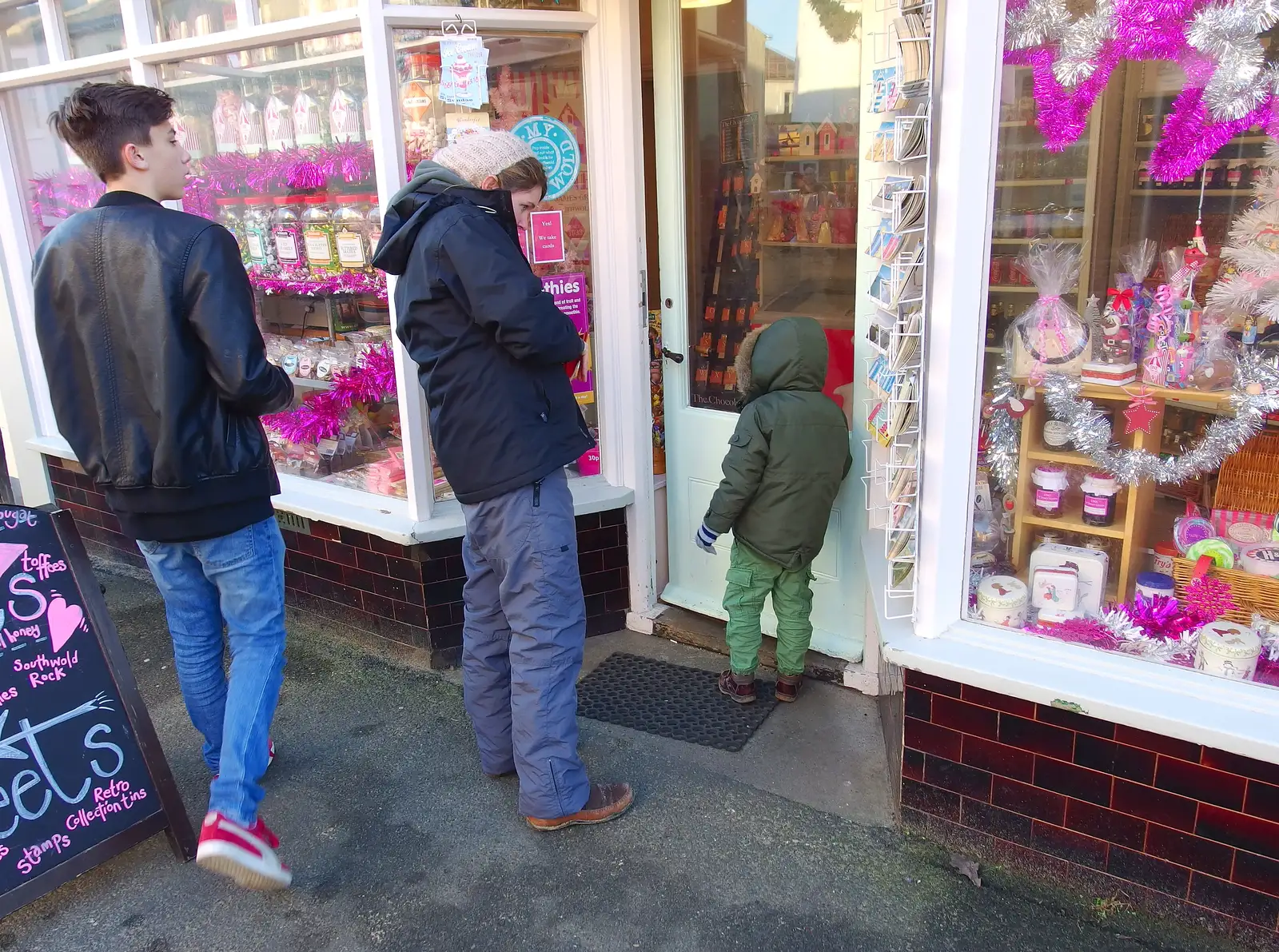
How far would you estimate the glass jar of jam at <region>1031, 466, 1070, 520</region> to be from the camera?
8.77 ft

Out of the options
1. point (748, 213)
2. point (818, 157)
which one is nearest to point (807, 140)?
point (818, 157)

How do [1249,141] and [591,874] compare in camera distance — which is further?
[591,874]

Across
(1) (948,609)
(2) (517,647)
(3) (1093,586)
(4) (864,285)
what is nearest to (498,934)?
(2) (517,647)

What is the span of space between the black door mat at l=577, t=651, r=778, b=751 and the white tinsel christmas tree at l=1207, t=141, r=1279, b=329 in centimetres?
201

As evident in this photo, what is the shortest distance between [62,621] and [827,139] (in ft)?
9.40

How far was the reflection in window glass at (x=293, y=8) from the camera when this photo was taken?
3500 mm

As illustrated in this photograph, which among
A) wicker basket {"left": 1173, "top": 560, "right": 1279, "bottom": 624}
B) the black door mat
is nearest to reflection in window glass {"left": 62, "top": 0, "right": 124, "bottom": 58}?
the black door mat

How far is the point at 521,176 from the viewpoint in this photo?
2582mm

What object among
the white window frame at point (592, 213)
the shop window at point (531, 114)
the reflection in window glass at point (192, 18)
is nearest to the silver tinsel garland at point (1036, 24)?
the white window frame at point (592, 213)

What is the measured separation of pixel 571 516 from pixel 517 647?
1.34ft

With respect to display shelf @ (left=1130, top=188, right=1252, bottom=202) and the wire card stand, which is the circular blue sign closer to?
the wire card stand

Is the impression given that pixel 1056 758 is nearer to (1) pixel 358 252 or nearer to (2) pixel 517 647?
(2) pixel 517 647

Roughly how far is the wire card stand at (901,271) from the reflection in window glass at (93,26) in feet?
11.4

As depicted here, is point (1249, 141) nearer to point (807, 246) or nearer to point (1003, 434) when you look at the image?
point (1003, 434)
